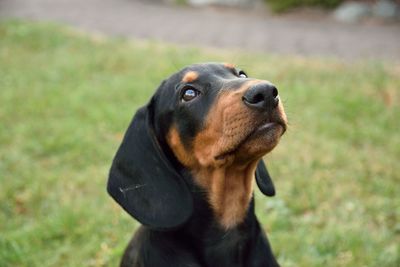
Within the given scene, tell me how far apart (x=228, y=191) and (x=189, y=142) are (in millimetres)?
356

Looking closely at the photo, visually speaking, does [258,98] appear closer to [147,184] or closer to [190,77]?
[190,77]

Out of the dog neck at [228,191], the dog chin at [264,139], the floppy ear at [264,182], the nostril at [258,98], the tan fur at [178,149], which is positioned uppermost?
the nostril at [258,98]

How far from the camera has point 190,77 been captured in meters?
2.91

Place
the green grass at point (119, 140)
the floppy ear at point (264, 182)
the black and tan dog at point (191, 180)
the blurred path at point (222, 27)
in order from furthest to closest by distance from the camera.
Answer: the blurred path at point (222, 27)
the green grass at point (119, 140)
the floppy ear at point (264, 182)
the black and tan dog at point (191, 180)

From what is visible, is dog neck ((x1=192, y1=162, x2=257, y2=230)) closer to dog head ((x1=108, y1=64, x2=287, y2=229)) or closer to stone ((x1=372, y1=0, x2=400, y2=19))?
dog head ((x1=108, y1=64, x2=287, y2=229))

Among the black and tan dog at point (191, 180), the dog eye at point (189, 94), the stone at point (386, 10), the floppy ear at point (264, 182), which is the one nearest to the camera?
the black and tan dog at point (191, 180)

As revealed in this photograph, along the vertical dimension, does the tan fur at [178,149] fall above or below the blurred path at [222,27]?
above

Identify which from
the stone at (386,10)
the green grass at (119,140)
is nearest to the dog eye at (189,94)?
the green grass at (119,140)

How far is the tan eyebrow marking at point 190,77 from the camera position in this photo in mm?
2895

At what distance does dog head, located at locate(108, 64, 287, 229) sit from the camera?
2531 mm

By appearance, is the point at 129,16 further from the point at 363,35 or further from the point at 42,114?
the point at 42,114

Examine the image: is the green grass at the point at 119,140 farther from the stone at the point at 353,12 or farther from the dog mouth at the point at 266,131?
the stone at the point at 353,12

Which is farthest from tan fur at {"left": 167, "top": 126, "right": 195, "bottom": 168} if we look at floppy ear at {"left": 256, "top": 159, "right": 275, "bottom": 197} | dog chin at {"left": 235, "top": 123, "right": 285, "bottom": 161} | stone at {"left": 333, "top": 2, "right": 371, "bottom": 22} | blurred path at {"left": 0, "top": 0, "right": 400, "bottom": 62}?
stone at {"left": 333, "top": 2, "right": 371, "bottom": 22}

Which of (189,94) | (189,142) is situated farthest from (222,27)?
(189,142)
